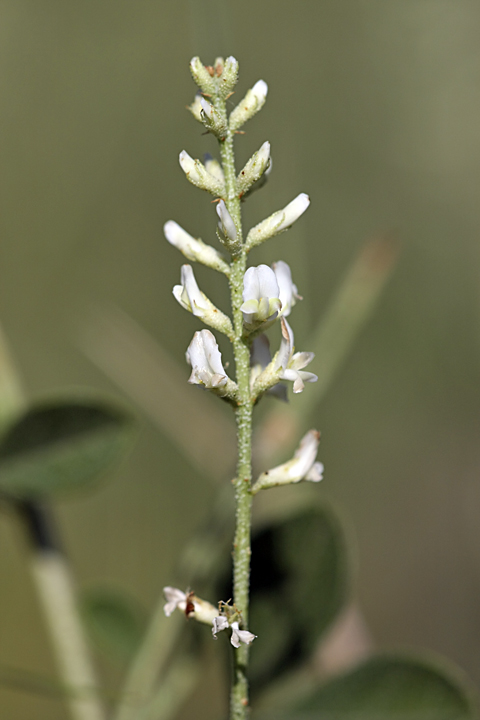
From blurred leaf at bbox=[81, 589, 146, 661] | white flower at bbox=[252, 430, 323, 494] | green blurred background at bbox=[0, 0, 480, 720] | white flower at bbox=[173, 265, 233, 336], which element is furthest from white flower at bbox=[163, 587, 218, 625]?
green blurred background at bbox=[0, 0, 480, 720]

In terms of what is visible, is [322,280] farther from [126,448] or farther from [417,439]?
[126,448]

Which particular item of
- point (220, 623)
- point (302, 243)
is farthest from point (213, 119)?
point (302, 243)

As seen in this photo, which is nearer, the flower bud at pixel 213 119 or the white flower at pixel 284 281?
the flower bud at pixel 213 119

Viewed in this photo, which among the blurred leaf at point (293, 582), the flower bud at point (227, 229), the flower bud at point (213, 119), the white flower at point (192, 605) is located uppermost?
the flower bud at point (213, 119)

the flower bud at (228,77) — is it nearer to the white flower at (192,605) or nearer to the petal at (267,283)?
the petal at (267,283)

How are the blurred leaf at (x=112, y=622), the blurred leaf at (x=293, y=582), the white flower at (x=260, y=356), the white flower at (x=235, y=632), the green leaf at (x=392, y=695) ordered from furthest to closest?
the blurred leaf at (x=112, y=622), the blurred leaf at (x=293, y=582), the green leaf at (x=392, y=695), the white flower at (x=260, y=356), the white flower at (x=235, y=632)

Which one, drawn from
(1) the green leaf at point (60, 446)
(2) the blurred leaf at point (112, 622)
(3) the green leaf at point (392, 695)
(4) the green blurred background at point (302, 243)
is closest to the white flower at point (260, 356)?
(1) the green leaf at point (60, 446)

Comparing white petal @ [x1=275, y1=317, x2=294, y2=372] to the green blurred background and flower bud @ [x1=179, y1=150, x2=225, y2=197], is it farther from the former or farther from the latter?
the green blurred background
